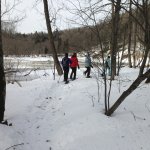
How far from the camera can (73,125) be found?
7691 millimetres

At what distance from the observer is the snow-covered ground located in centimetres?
666

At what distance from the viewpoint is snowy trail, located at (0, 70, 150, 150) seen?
6668 mm

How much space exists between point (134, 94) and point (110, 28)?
9.77 feet

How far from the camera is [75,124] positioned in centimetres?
773

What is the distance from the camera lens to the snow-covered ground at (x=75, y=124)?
666 centimetres

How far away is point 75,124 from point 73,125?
70mm

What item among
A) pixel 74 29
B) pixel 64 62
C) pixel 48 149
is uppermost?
pixel 74 29

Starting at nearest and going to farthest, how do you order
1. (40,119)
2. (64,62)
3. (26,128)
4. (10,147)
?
(10,147), (26,128), (40,119), (64,62)

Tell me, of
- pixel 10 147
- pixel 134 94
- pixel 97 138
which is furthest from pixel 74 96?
pixel 10 147

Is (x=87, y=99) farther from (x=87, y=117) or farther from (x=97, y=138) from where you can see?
(x=97, y=138)

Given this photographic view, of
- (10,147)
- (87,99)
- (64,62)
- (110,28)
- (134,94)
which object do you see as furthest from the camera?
(64,62)

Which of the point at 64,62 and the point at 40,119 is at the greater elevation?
the point at 64,62

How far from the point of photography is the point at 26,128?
7746 mm

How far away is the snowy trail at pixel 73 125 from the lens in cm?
667
